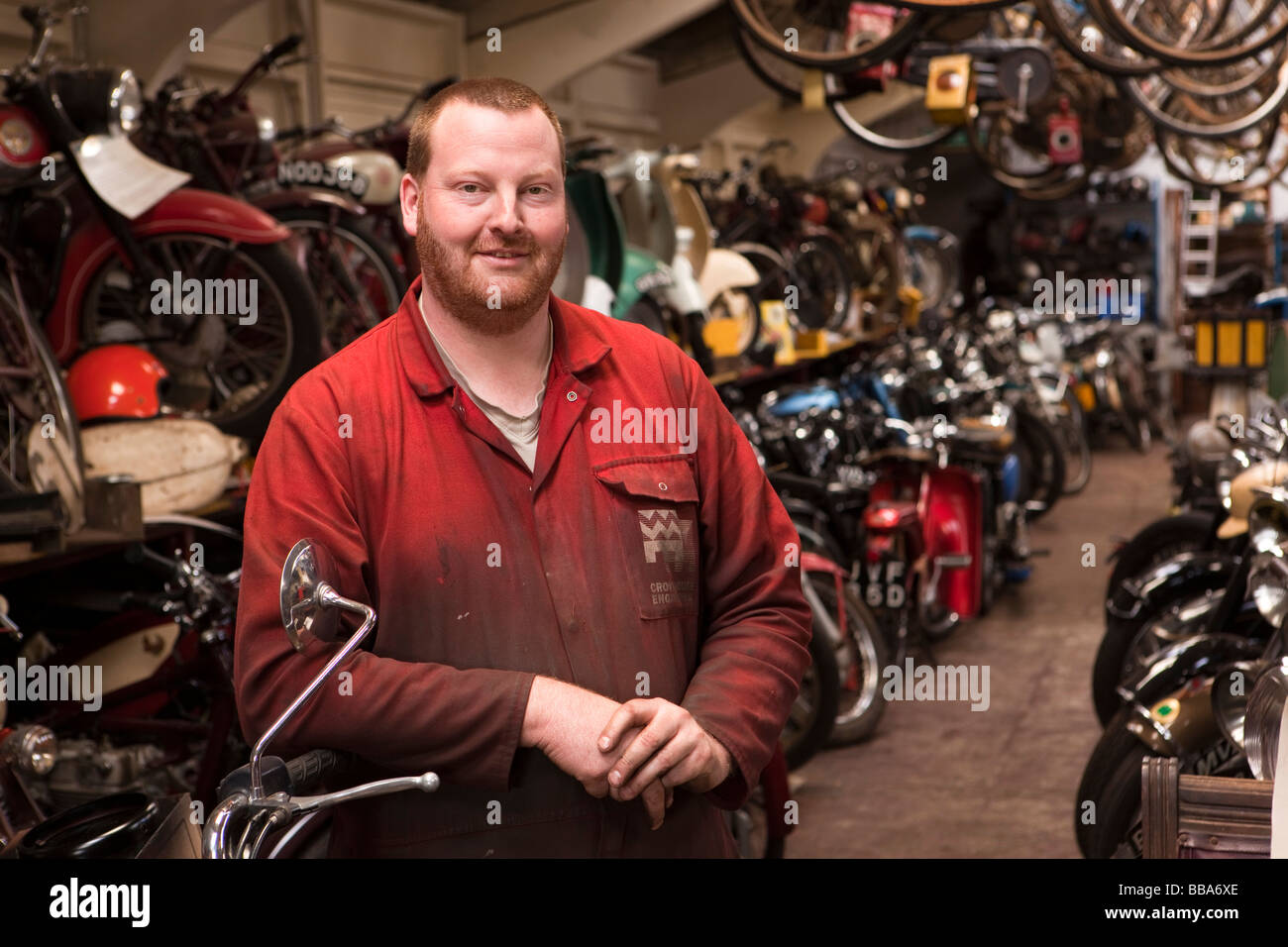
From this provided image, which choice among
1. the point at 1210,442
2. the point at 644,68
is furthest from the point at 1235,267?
the point at 1210,442

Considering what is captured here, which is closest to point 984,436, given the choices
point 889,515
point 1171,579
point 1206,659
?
point 889,515

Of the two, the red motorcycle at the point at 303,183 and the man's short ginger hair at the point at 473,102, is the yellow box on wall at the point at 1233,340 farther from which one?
the man's short ginger hair at the point at 473,102

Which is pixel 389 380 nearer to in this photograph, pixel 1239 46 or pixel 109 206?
pixel 109 206

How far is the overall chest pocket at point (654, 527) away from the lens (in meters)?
1.57

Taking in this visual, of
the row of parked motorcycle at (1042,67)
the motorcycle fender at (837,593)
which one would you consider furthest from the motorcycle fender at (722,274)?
the motorcycle fender at (837,593)

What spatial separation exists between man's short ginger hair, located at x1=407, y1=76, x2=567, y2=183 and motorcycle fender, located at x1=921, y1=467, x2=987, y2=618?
13.9 feet

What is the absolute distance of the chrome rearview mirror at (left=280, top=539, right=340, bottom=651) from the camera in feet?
4.18

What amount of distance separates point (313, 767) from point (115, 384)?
1.93 metres

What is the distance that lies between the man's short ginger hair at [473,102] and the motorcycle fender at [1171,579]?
9.45 feet

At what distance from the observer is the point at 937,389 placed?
23.3 ft

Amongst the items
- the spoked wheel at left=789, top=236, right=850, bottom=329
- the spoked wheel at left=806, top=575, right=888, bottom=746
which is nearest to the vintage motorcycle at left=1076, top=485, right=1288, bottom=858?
the spoked wheel at left=806, top=575, right=888, bottom=746

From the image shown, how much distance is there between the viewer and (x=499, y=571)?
152 cm

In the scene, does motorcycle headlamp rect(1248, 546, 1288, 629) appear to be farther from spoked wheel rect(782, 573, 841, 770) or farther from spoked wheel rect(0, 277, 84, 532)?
spoked wheel rect(0, 277, 84, 532)

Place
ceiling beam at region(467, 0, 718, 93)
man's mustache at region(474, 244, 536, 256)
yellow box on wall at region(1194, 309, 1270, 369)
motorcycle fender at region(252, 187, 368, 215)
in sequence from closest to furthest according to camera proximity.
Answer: man's mustache at region(474, 244, 536, 256)
motorcycle fender at region(252, 187, 368, 215)
ceiling beam at region(467, 0, 718, 93)
yellow box on wall at region(1194, 309, 1270, 369)
